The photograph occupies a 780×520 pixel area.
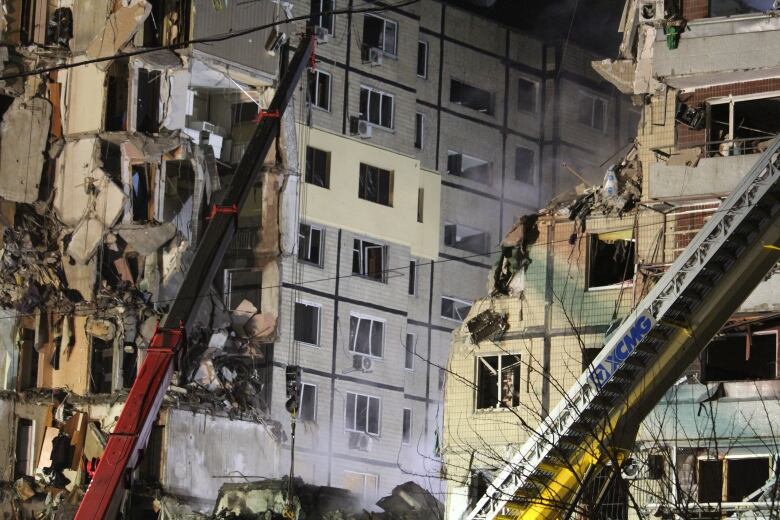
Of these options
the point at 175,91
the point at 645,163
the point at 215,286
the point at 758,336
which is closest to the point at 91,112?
the point at 175,91

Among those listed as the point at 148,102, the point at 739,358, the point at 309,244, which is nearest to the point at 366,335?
the point at 309,244

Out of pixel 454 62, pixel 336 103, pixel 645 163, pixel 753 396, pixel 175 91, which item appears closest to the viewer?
pixel 753 396

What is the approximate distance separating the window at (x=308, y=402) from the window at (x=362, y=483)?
212 cm

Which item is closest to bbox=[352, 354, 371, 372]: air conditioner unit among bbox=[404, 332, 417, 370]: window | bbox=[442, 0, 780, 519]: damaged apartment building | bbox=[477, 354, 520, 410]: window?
bbox=[404, 332, 417, 370]: window

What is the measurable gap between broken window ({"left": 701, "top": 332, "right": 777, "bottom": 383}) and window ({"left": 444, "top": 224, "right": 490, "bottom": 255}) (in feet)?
65.4

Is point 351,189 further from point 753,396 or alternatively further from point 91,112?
point 753,396

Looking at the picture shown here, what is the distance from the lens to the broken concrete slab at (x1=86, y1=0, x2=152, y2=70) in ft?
158

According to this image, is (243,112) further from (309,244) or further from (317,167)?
(309,244)

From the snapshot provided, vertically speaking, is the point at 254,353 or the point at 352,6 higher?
the point at 352,6

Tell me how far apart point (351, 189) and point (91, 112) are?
8.57 meters

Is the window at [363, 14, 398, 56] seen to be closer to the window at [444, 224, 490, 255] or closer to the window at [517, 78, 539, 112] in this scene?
the window at [517, 78, 539, 112]

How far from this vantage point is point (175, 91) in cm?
4806

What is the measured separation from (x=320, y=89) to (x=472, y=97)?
6875mm

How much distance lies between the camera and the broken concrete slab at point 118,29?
1893 inches
